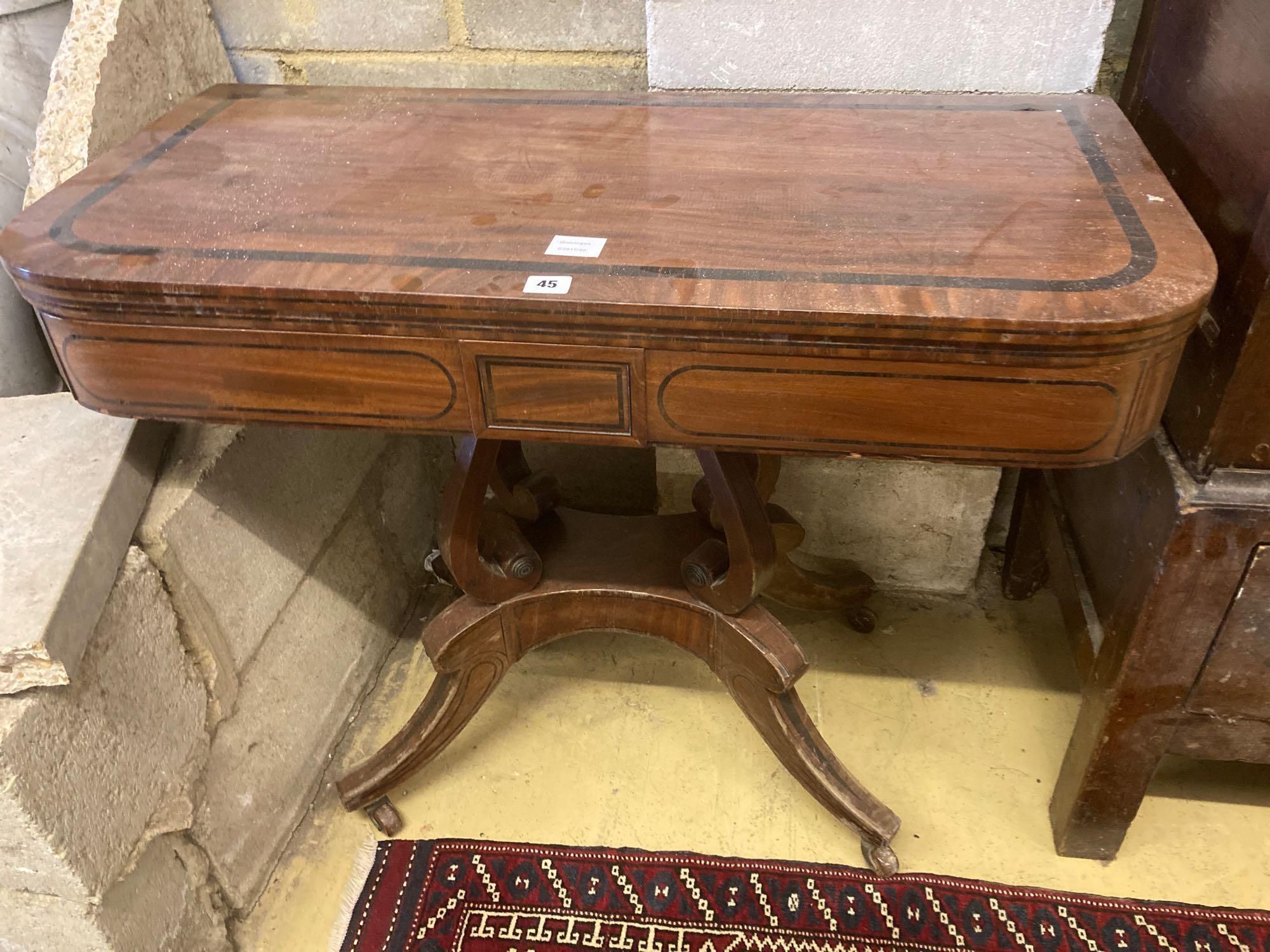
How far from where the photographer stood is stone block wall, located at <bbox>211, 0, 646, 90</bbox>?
124cm

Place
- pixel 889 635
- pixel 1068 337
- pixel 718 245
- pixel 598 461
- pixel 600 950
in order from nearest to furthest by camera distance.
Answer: pixel 1068 337 → pixel 718 245 → pixel 600 950 → pixel 889 635 → pixel 598 461

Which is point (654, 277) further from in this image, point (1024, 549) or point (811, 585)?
point (1024, 549)

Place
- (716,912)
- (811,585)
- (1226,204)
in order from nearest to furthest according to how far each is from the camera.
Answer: (1226,204) < (716,912) < (811,585)

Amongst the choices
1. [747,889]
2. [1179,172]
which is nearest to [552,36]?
[1179,172]

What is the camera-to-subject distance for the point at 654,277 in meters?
0.77

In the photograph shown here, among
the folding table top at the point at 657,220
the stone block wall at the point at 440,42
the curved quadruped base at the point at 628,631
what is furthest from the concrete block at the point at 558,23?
the curved quadruped base at the point at 628,631

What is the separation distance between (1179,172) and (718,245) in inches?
21.3

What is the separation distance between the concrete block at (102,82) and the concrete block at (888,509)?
0.84m

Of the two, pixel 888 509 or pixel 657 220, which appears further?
pixel 888 509

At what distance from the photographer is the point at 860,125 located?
102 cm

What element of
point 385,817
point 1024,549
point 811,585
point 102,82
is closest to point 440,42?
point 102,82

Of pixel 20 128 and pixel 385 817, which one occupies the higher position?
pixel 20 128

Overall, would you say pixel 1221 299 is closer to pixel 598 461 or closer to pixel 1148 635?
pixel 1148 635

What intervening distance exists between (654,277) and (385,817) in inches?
35.7
